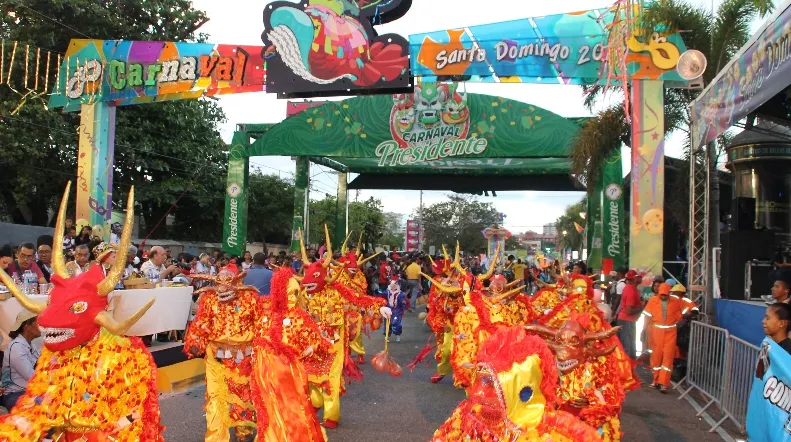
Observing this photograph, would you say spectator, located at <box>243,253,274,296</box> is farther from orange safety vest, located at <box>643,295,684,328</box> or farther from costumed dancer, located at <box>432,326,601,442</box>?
costumed dancer, located at <box>432,326,601,442</box>

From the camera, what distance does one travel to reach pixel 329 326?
25.4 ft


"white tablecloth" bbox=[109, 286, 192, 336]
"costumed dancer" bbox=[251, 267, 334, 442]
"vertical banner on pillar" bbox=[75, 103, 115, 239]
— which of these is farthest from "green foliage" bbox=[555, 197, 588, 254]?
"costumed dancer" bbox=[251, 267, 334, 442]

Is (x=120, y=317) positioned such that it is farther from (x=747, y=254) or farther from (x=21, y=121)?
(x=21, y=121)

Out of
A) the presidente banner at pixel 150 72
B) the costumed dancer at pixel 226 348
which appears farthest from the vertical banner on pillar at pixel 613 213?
the costumed dancer at pixel 226 348

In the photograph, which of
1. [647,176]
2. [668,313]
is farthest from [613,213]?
[668,313]

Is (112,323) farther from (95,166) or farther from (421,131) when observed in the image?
(421,131)

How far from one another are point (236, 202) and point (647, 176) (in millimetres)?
12471

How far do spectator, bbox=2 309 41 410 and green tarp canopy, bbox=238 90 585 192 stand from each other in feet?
47.9

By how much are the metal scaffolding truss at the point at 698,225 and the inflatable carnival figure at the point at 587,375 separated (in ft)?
20.0

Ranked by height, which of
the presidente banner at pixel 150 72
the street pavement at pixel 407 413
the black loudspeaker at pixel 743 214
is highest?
the presidente banner at pixel 150 72

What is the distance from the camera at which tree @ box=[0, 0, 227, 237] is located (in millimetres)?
19844

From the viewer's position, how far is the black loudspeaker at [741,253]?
1106cm

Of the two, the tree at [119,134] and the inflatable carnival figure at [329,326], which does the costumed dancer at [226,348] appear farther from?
the tree at [119,134]

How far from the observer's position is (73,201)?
21781 mm
